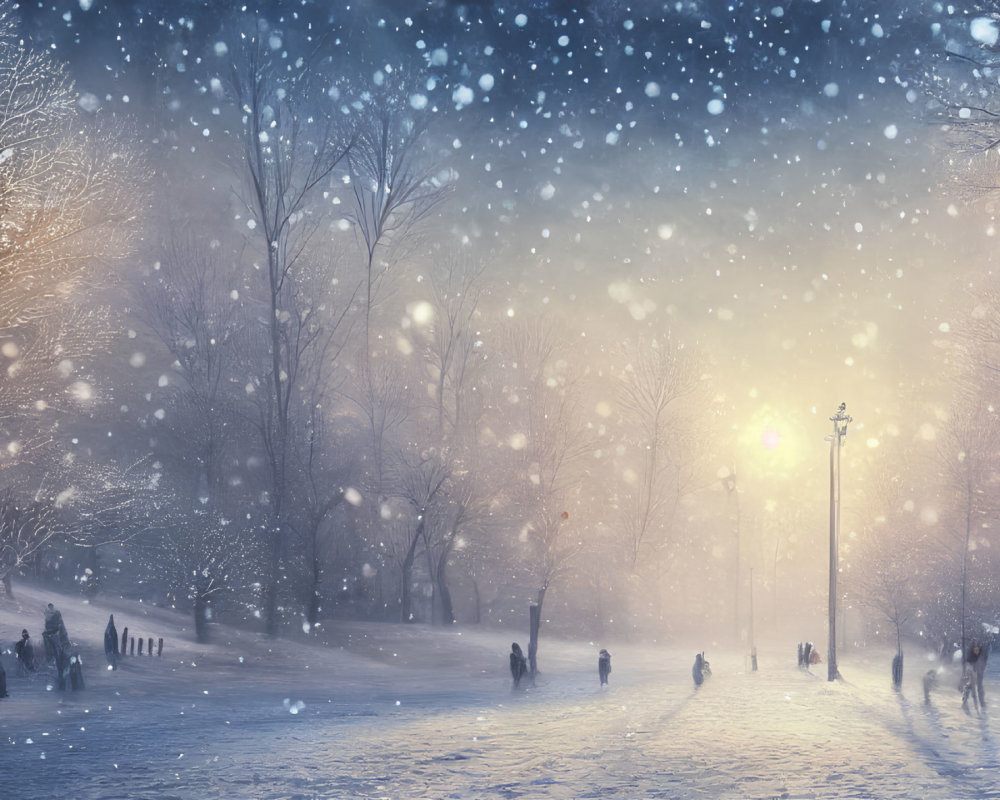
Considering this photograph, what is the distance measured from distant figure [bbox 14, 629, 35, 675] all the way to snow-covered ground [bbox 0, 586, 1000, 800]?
0.33 m

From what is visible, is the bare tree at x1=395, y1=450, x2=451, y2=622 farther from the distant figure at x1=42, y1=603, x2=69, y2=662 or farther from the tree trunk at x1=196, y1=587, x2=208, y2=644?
the distant figure at x1=42, y1=603, x2=69, y2=662

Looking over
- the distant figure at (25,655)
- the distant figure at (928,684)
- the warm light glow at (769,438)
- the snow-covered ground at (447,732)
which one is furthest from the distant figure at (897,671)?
the distant figure at (25,655)

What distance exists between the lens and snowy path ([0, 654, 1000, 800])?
10.1 m

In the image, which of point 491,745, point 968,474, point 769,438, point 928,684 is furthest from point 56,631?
point 968,474

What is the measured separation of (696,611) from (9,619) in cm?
4020

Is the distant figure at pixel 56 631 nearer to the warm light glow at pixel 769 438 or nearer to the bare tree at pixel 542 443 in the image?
the bare tree at pixel 542 443

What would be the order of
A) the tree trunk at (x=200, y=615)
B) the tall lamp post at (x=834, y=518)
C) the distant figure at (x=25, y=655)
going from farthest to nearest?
1. the tree trunk at (x=200, y=615)
2. the tall lamp post at (x=834, y=518)
3. the distant figure at (x=25, y=655)

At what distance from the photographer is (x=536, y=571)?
37.5m

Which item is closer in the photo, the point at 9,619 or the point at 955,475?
the point at 9,619

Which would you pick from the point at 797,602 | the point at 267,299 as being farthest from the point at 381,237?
the point at 797,602

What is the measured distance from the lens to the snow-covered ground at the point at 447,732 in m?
10.2

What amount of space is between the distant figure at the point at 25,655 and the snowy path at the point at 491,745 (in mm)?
2129

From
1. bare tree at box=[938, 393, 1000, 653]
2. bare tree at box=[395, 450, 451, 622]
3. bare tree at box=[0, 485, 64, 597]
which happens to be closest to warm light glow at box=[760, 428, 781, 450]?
bare tree at box=[938, 393, 1000, 653]

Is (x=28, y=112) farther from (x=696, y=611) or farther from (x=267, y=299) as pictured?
(x=696, y=611)
